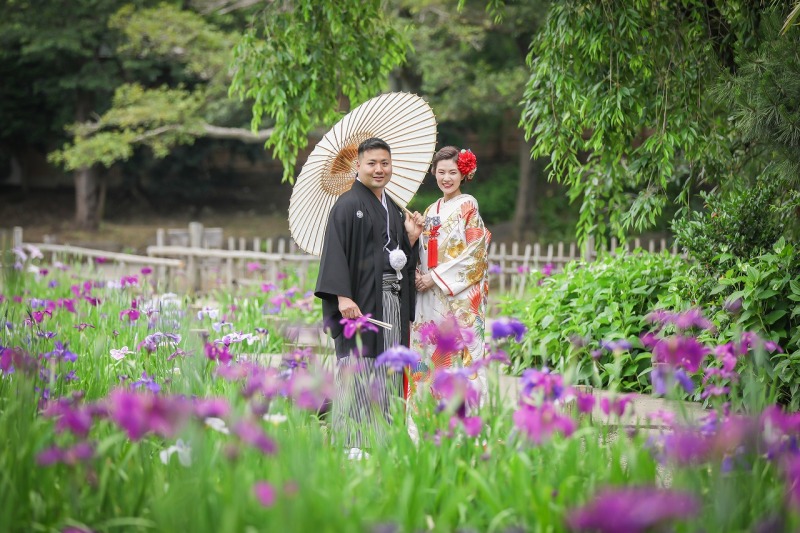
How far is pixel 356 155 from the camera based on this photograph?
4227 millimetres

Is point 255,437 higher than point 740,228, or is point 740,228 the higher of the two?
point 740,228

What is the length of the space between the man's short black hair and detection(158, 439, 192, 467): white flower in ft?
6.09

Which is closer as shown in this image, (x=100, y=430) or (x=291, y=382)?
(x=291, y=382)


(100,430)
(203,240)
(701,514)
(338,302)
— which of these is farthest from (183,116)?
(701,514)

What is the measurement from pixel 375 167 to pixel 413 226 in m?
0.43

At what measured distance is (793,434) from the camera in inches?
92.4

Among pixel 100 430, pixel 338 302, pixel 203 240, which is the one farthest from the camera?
pixel 203 240

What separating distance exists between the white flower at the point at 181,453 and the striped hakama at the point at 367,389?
2.03 feet

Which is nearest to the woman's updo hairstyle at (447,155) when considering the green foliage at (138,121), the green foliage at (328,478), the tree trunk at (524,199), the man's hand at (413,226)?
the man's hand at (413,226)

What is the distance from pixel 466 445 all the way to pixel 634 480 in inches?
20.5

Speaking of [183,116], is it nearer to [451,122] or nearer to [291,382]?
[451,122]

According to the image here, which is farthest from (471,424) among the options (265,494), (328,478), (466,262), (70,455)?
(466,262)

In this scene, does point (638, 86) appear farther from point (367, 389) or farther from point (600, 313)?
point (367, 389)

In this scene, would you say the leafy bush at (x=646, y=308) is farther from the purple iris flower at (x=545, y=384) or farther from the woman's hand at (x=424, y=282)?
the purple iris flower at (x=545, y=384)
